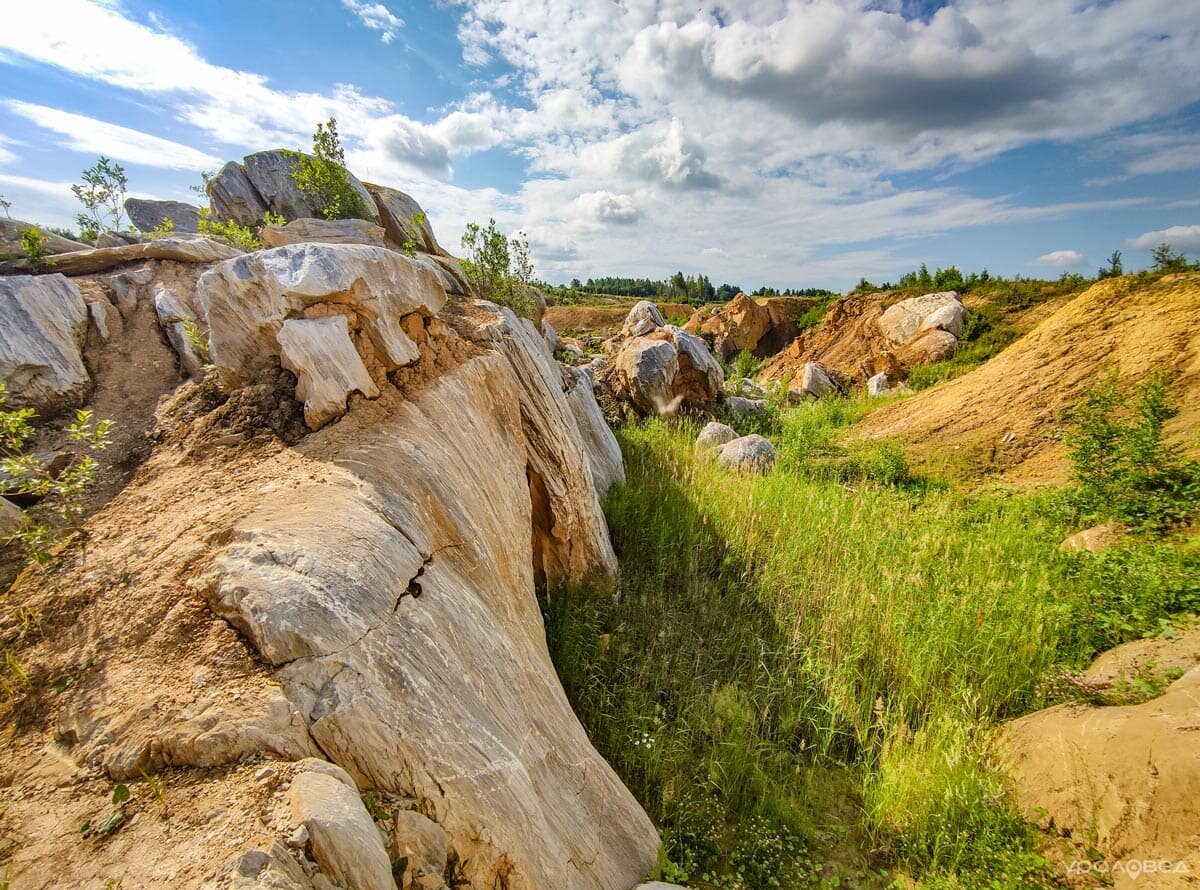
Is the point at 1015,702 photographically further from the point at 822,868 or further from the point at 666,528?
the point at 666,528

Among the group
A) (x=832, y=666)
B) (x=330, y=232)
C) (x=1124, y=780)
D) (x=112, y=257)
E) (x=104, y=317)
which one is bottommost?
(x=832, y=666)

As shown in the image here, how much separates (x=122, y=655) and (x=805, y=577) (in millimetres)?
5476

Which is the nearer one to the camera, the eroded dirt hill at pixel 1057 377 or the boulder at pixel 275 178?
the eroded dirt hill at pixel 1057 377

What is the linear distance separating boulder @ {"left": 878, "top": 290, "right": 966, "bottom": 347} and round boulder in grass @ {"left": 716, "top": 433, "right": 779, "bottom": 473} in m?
11.3

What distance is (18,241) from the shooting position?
6.38 meters

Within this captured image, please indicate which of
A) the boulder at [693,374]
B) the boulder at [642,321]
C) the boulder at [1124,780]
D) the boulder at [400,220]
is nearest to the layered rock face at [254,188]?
the boulder at [400,220]

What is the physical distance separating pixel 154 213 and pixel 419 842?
→ 2003 cm

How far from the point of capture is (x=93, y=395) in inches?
142

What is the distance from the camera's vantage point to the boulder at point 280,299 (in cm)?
320

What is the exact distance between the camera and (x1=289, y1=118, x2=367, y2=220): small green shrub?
31.9ft

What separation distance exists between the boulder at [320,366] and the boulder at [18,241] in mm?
4981

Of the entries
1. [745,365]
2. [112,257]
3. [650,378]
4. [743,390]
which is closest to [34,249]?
[112,257]

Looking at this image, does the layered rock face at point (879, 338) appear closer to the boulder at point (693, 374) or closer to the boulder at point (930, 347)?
the boulder at point (930, 347)

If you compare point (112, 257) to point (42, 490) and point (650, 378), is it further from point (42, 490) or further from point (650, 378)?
point (650, 378)
